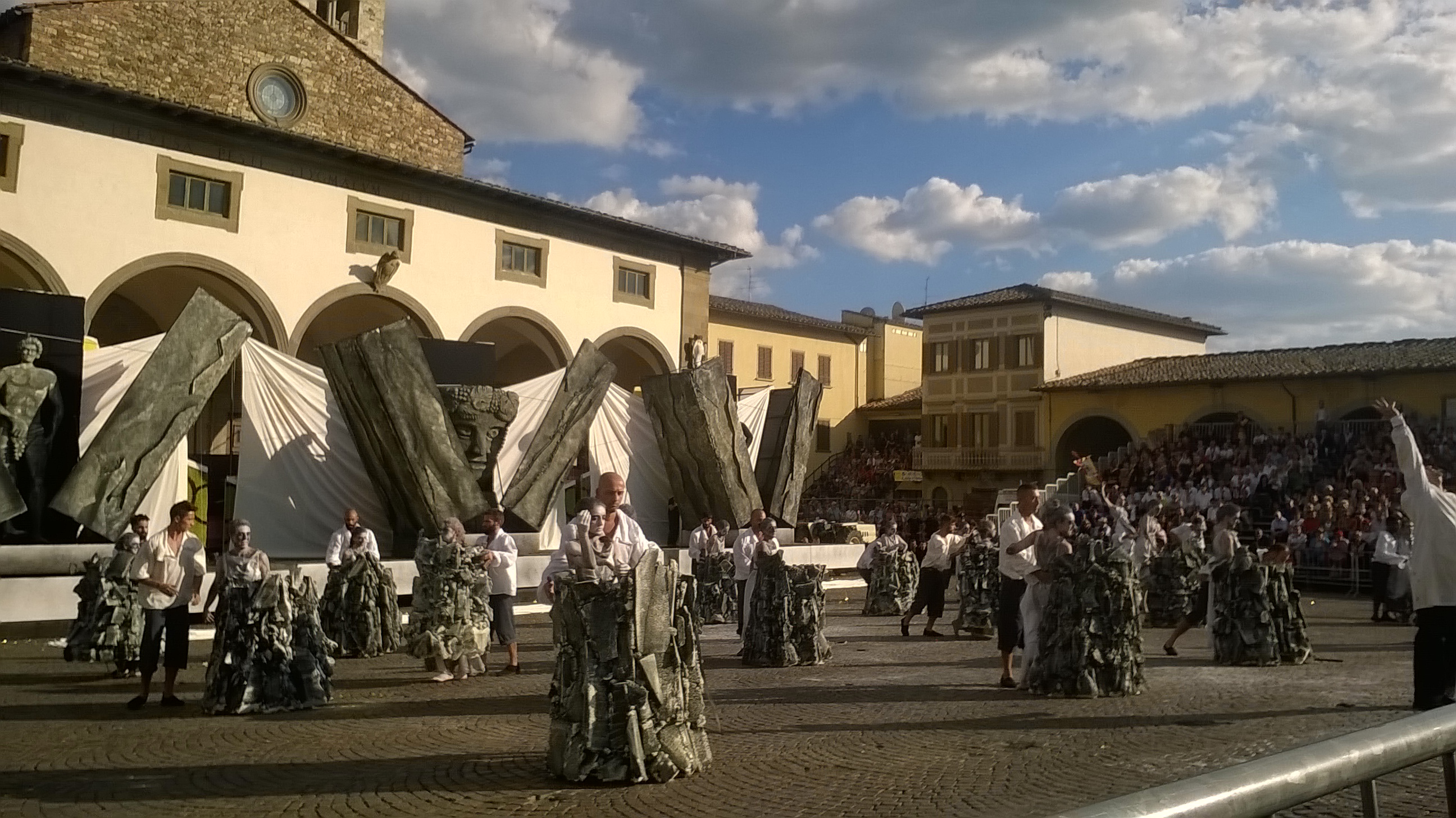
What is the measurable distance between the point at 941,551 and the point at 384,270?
15020mm

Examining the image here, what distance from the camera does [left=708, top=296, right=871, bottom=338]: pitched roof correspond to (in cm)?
4516

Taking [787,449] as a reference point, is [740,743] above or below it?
below

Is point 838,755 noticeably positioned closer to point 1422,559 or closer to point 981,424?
point 1422,559

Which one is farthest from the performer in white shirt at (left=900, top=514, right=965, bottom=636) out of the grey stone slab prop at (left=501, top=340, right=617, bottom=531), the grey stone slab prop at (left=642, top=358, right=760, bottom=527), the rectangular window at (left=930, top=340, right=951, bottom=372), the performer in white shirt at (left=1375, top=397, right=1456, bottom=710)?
the rectangular window at (left=930, top=340, right=951, bottom=372)

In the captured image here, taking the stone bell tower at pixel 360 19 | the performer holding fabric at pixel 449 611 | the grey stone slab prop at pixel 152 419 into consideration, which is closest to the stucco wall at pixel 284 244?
the grey stone slab prop at pixel 152 419

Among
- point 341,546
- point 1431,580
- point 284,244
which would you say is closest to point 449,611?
point 341,546

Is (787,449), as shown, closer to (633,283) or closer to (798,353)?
(633,283)

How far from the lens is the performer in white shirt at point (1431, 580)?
7773mm

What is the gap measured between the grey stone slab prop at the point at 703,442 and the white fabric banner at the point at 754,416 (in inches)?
60.5

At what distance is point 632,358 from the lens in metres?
32.4

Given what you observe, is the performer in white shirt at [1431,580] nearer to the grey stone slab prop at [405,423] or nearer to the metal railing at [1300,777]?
the metal railing at [1300,777]

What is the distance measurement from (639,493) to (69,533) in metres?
9.95

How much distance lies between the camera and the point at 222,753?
24.2ft

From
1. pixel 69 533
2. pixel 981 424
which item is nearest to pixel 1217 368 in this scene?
pixel 981 424
